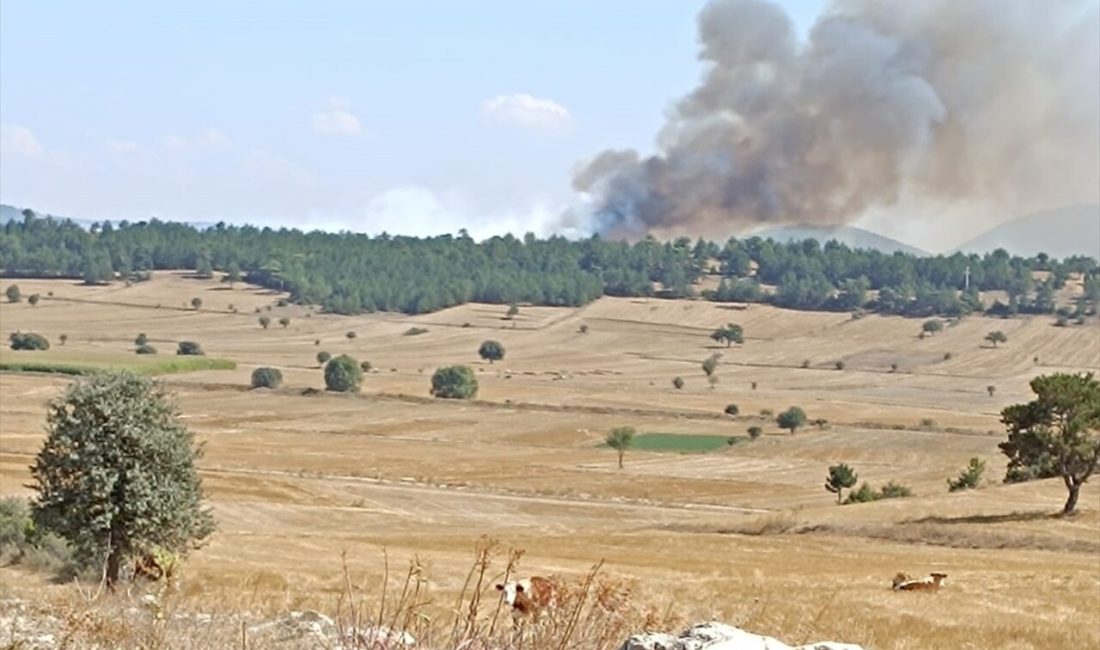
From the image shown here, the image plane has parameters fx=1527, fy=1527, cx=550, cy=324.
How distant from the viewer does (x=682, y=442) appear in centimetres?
13950

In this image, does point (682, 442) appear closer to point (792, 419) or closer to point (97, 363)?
point (792, 419)

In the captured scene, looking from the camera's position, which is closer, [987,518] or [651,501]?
[987,518]

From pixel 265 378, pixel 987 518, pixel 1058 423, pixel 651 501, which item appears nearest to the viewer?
pixel 1058 423

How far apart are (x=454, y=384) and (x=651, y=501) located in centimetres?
7703

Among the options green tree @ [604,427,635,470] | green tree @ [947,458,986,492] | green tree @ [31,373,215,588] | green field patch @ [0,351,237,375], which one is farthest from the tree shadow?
green field patch @ [0,351,237,375]

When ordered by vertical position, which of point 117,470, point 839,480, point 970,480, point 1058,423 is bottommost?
point 839,480

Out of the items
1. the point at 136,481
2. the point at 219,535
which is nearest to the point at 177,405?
the point at 136,481

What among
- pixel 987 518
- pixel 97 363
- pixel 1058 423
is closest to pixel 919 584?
pixel 1058 423

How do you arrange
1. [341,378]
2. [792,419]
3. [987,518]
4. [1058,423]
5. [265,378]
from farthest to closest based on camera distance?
[341,378], [265,378], [792,419], [987,518], [1058,423]

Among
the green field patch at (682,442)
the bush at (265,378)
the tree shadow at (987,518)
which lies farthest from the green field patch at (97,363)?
the tree shadow at (987,518)

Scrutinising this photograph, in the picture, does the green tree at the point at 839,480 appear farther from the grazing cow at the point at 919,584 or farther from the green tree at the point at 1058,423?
the grazing cow at the point at 919,584

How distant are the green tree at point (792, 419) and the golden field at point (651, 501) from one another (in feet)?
12.4

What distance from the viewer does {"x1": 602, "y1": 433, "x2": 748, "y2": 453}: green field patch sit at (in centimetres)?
13325

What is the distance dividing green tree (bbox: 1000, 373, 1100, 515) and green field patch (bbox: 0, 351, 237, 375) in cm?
11160
